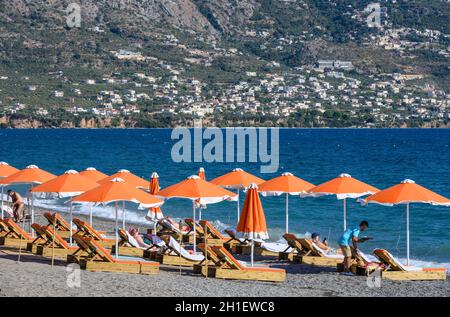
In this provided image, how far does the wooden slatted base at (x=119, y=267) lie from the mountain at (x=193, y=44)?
393ft

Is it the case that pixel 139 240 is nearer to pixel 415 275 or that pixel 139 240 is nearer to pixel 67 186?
pixel 67 186

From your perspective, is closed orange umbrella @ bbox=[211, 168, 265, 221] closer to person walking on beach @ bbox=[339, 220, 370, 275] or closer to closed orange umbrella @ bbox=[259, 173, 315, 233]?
closed orange umbrella @ bbox=[259, 173, 315, 233]

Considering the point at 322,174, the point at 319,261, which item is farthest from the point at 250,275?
the point at 322,174

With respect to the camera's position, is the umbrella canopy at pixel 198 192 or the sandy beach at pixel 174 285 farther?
the umbrella canopy at pixel 198 192

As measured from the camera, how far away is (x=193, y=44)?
170500 millimetres

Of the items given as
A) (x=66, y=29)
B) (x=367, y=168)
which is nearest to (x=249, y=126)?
(x=66, y=29)

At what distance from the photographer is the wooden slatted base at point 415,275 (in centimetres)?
1628

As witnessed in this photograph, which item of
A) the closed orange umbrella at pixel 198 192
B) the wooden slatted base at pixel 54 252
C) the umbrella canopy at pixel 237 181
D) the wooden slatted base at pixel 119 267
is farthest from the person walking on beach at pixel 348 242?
the wooden slatted base at pixel 54 252

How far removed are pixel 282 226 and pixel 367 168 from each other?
125 ft

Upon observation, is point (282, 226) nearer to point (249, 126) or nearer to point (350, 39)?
point (249, 126)

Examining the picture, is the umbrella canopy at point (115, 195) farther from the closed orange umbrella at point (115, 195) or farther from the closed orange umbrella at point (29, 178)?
the closed orange umbrella at point (29, 178)

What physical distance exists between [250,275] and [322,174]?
4372 centimetres

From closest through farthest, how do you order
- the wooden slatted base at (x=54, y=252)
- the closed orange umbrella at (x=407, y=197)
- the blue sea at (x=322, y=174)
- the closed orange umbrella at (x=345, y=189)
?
the closed orange umbrella at (x=407, y=197) < the wooden slatted base at (x=54, y=252) < the closed orange umbrella at (x=345, y=189) < the blue sea at (x=322, y=174)

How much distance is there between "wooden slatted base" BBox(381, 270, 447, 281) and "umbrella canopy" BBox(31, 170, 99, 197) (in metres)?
6.09
